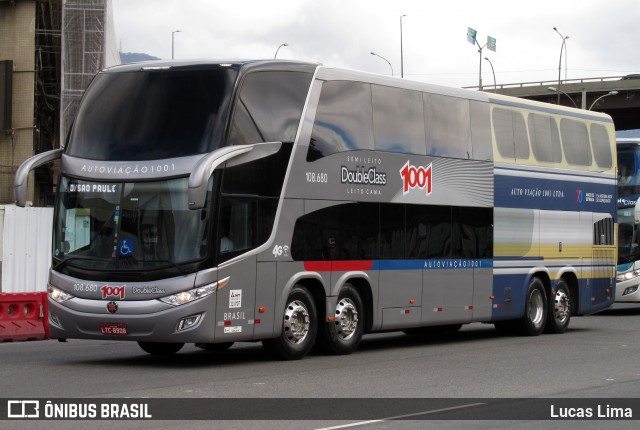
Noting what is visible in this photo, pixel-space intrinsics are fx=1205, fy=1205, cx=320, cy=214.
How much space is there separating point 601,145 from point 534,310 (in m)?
4.38

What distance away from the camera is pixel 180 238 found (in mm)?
15570

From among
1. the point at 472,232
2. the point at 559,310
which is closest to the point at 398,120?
the point at 472,232

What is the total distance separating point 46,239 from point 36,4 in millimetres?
18899

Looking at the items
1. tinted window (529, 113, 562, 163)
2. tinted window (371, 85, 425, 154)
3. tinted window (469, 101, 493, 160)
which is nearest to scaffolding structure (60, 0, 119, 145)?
tinted window (529, 113, 562, 163)

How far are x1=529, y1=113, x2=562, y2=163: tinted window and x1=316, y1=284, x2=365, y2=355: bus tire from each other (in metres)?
6.53

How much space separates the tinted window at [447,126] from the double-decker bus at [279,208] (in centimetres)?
4

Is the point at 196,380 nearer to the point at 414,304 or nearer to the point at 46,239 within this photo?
the point at 414,304

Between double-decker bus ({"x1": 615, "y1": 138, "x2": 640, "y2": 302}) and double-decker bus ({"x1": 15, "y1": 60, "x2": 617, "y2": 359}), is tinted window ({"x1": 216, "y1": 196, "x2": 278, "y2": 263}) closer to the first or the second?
double-decker bus ({"x1": 15, "y1": 60, "x2": 617, "y2": 359})

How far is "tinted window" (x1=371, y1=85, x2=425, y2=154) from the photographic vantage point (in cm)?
1883

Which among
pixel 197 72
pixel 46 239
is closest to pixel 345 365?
pixel 197 72

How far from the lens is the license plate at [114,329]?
1545 centimetres

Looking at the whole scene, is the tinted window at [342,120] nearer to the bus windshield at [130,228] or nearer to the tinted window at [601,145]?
the bus windshield at [130,228]

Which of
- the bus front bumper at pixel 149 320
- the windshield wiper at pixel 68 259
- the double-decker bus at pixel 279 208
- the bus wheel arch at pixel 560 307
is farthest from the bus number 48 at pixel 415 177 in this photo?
the windshield wiper at pixel 68 259

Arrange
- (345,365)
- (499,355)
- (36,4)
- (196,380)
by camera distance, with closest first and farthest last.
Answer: (196,380) < (345,365) < (499,355) < (36,4)
